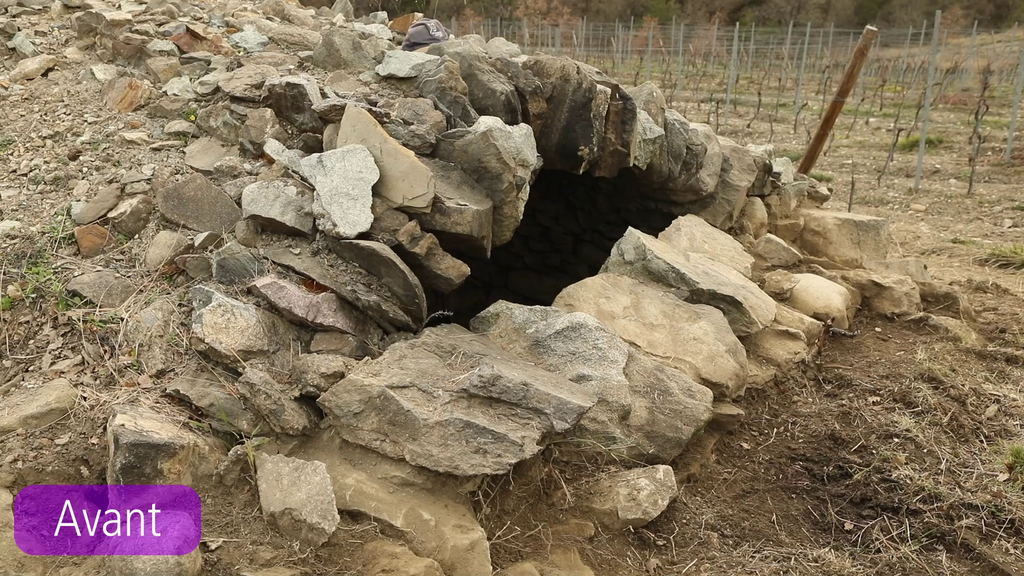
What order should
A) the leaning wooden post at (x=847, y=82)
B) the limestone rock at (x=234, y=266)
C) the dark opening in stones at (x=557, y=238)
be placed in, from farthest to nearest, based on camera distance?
the leaning wooden post at (x=847, y=82) < the dark opening in stones at (x=557, y=238) < the limestone rock at (x=234, y=266)

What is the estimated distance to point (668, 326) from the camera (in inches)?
142

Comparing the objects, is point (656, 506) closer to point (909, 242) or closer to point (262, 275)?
point (262, 275)

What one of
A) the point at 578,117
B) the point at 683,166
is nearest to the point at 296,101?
the point at 578,117

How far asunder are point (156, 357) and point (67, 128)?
5.71 ft

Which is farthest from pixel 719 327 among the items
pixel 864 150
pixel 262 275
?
pixel 864 150

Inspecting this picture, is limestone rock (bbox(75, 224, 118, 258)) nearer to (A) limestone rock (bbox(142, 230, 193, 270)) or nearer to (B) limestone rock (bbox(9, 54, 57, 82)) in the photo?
(A) limestone rock (bbox(142, 230, 193, 270))

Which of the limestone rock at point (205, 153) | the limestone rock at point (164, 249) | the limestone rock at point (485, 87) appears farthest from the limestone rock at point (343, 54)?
the limestone rock at point (164, 249)

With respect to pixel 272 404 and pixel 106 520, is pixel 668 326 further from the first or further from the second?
pixel 106 520

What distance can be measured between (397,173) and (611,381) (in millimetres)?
1289

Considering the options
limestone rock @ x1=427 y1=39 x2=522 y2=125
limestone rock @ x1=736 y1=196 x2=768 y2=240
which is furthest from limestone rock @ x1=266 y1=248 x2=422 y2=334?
limestone rock @ x1=736 y1=196 x2=768 y2=240

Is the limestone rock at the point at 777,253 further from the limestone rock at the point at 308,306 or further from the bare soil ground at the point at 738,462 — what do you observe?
the limestone rock at the point at 308,306

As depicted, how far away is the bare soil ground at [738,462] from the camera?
241 centimetres

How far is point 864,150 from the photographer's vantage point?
11289 mm

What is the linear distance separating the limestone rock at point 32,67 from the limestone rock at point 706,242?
12.1ft
